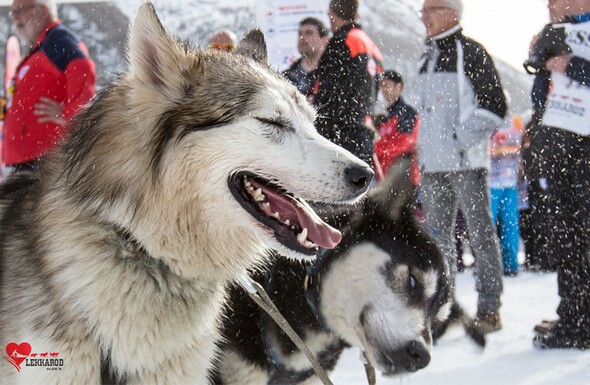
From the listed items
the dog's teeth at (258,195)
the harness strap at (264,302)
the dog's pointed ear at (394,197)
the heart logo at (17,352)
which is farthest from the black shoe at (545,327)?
the heart logo at (17,352)

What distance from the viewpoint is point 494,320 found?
443 cm

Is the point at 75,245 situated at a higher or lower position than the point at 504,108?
higher

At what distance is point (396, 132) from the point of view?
220 inches

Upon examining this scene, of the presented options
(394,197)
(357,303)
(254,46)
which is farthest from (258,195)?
(394,197)

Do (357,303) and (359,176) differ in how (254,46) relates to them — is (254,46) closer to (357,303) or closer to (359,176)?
(359,176)

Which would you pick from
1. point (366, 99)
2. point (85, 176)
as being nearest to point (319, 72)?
point (366, 99)

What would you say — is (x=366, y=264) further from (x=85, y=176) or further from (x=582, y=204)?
(x=582, y=204)

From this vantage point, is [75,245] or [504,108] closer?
[75,245]

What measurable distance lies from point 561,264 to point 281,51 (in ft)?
11.1

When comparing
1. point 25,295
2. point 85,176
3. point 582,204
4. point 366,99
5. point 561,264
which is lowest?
point 561,264

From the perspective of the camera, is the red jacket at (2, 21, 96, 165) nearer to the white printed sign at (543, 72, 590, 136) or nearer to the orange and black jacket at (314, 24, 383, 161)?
the orange and black jacket at (314, 24, 383, 161)

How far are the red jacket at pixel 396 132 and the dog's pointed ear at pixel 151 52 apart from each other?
139 inches

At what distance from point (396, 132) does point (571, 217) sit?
6.12ft

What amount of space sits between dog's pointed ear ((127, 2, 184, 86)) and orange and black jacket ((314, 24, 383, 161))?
1798 mm
